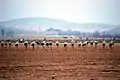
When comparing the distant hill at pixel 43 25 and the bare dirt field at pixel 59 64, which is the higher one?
the distant hill at pixel 43 25

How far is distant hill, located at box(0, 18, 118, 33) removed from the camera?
515cm

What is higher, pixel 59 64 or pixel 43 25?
pixel 43 25

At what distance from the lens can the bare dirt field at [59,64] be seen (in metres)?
5.13

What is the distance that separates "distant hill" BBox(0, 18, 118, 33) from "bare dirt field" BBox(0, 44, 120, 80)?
0.95 ft

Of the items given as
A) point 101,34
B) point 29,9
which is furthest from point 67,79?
point 29,9

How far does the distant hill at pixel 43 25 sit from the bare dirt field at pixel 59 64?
0.29m

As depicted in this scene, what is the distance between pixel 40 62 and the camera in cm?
523

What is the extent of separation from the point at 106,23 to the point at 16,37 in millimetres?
1368

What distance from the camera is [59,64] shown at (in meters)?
5.23

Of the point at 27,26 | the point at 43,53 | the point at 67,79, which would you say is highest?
the point at 27,26

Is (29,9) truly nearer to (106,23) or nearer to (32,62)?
(32,62)

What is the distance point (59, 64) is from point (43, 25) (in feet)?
2.08

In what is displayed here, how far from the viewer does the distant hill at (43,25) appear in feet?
16.9

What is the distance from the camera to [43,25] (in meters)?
5.21
